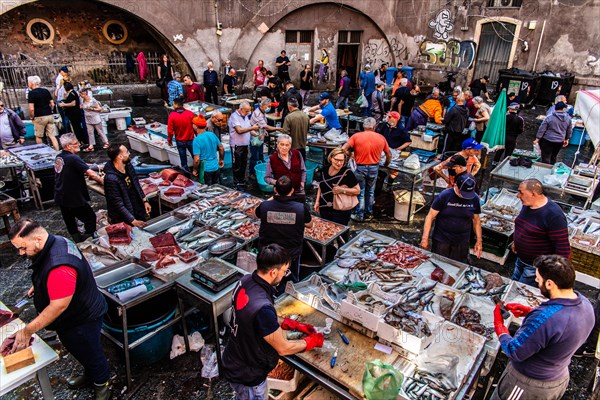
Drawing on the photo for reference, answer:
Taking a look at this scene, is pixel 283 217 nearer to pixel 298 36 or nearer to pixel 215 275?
pixel 215 275

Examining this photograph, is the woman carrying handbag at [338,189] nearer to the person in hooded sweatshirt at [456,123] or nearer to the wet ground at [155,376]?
the wet ground at [155,376]

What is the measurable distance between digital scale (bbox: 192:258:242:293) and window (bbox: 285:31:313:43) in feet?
52.9

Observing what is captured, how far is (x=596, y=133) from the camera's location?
5.93 metres

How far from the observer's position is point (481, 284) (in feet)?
15.0

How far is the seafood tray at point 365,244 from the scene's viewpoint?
209 inches

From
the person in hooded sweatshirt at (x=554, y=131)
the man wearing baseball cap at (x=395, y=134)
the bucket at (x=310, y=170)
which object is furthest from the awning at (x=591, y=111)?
the bucket at (x=310, y=170)

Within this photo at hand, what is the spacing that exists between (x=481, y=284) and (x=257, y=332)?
2.91 metres

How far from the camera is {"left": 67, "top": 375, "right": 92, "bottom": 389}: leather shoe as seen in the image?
4.21 metres

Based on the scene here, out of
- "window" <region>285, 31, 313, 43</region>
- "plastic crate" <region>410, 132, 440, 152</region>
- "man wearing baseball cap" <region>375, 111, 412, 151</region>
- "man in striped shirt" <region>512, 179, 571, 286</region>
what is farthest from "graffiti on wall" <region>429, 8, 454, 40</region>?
"man in striped shirt" <region>512, 179, 571, 286</region>

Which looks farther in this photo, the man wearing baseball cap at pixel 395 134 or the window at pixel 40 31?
the window at pixel 40 31

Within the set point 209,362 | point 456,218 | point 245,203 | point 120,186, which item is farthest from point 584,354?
point 120,186

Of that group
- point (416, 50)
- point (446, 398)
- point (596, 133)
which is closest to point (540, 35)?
point (416, 50)

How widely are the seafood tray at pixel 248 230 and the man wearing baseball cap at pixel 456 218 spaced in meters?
2.33

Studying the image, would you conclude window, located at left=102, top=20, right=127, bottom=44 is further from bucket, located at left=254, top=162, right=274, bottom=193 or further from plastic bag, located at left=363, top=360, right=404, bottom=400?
plastic bag, located at left=363, top=360, right=404, bottom=400
